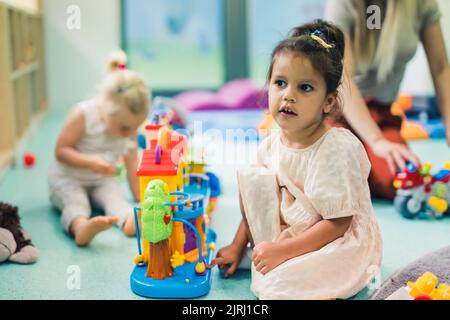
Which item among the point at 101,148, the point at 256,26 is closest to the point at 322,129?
the point at 101,148

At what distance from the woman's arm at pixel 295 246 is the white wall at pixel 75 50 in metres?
2.08

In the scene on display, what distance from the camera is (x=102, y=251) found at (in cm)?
113

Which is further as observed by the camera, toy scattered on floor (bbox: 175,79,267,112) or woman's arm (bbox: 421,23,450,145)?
toy scattered on floor (bbox: 175,79,267,112)

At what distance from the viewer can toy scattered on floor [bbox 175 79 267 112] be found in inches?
101

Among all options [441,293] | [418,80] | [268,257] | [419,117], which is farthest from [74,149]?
[418,80]

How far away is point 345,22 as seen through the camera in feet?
4.34

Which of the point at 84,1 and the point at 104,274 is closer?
the point at 104,274

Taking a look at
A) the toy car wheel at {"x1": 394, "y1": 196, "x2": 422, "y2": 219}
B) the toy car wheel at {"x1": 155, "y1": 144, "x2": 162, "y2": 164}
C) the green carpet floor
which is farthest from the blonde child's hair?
the toy car wheel at {"x1": 394, "y1": 196, "x2": 422, "y2": 219}

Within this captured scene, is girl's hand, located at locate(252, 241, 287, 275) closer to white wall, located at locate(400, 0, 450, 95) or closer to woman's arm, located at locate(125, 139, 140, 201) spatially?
woman's arm, located at locate(125, 139, 140, 201)

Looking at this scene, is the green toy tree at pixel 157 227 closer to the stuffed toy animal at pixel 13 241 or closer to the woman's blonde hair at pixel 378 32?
the stuffed toy animal at pixel 13 241

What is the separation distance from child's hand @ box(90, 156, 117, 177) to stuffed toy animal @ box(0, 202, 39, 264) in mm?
199

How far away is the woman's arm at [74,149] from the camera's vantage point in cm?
131

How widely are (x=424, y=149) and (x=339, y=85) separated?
106cm
